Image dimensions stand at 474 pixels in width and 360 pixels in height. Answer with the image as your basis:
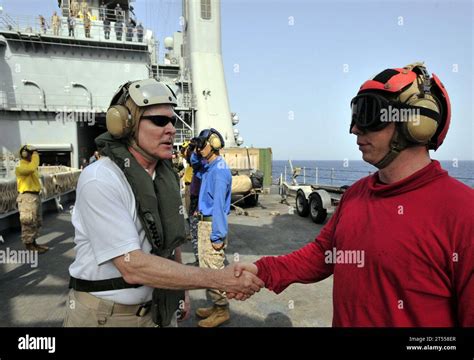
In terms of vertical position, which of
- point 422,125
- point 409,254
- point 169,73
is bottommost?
point 409,254

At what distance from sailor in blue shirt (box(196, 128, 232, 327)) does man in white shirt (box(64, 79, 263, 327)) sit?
2.13m

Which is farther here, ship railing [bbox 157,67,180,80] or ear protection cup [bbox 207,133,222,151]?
ship railing [bbox 157,67,180,80]

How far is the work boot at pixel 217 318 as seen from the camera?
411 cm

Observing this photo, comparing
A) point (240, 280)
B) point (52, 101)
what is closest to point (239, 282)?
point (240, 280)

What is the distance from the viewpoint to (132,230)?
5.58ft

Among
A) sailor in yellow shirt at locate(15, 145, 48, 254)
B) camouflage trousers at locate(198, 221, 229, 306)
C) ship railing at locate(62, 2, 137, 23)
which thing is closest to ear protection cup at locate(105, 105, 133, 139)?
camouflage trousers at locate(198, 221, 229, 306)

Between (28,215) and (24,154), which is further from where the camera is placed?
(28,215)

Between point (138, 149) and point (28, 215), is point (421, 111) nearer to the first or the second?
point (138, 149)

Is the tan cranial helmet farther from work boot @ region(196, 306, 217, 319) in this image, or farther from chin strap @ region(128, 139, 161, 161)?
work boot @ region(196, 306, 217, 319)

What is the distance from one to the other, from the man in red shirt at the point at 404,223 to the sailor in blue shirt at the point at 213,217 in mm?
2667

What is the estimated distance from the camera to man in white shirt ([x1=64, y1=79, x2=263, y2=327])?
1.67 m

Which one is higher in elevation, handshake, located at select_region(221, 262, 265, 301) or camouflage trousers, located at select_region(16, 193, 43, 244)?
handshake, located at select_region(221, 262, 265, 301)

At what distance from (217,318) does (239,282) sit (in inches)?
97.5
